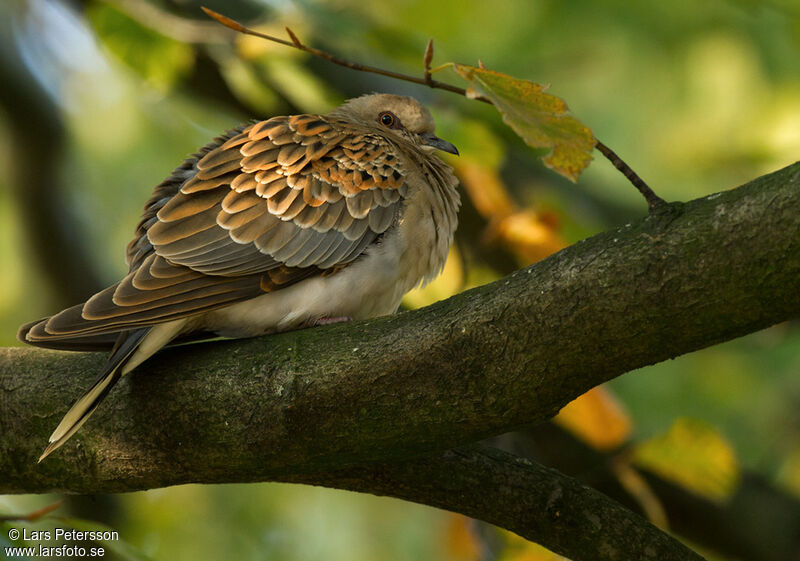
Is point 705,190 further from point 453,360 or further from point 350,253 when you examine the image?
point 453,360

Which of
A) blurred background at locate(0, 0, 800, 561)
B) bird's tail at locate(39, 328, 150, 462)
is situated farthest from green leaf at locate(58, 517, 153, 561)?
blurred background at locate(0, 0, 800, 561)

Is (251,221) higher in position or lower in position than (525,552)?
higher

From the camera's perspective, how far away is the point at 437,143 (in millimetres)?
3854

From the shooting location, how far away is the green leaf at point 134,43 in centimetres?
415

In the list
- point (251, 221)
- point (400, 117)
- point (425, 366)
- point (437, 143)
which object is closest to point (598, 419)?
point (437, 143)

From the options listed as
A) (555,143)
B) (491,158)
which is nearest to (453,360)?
(555,143)

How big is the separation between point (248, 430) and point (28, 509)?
3511mm

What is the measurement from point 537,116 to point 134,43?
8.31ft

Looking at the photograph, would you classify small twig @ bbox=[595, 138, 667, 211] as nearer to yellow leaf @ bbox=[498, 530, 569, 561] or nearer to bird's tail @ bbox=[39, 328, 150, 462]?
bird's tail @ bbox=[39, 328, 150, 462]

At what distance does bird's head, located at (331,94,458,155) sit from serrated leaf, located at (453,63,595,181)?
1.51m

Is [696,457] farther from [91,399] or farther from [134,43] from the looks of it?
[134,43]

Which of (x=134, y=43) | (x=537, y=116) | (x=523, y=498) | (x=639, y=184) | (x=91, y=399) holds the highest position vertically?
(x=134, y=43)

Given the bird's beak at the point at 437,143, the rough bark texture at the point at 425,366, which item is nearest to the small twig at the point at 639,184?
the rough bark texture at the point at 425,366

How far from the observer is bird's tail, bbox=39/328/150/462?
8.13 feet
